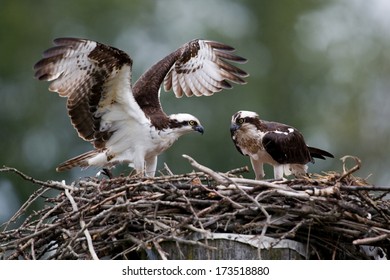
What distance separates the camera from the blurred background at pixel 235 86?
18984 millimetres

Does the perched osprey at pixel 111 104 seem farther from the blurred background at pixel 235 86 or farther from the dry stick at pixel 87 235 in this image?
the blurred background at pixel 235 86

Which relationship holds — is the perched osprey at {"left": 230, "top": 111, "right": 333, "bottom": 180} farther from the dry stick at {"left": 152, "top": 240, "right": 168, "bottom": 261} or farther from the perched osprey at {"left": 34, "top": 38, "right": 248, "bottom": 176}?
the dry stick at {"left": 152, "top": 240, "right": 168, "bottom": 261}

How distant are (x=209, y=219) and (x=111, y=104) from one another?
2376mm

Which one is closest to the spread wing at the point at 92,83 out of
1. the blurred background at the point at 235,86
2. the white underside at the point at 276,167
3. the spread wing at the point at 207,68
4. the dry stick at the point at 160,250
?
the white underside at the point at 276,167

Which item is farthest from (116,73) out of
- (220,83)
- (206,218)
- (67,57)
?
(206,218)

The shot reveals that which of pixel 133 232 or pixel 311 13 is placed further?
pixel 311 13

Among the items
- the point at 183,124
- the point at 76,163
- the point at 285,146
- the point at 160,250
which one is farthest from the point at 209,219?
the point at 76,163

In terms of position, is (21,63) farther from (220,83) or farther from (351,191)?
(351,191)

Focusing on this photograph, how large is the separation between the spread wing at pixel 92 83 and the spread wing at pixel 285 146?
3.30 ft

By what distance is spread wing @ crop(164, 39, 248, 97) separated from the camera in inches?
386

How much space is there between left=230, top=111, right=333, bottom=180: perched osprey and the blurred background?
8.34m

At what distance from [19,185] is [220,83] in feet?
34.4

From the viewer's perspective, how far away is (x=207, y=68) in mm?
9891

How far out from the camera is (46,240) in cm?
697
